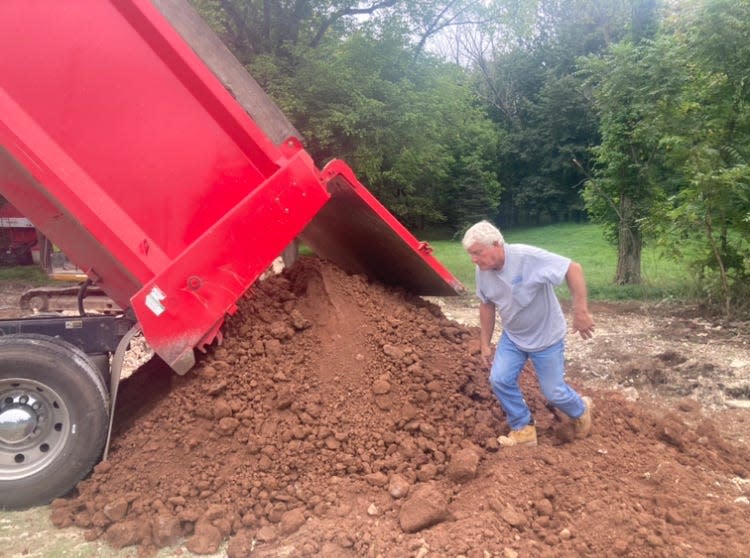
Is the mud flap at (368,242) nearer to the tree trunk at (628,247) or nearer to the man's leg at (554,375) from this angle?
the man's leg at (554,375)

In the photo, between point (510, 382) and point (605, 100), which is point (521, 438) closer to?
point (510, 382)

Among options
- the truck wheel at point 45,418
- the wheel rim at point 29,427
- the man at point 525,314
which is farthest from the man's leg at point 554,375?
the wheel rim at point 29,427

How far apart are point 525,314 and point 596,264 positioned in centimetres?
1488

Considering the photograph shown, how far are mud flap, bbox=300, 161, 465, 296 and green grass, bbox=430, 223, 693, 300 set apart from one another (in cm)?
469

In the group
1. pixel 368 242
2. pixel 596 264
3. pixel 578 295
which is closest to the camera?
pixel 578 295

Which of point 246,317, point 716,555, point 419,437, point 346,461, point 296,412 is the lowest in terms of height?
point 716,555

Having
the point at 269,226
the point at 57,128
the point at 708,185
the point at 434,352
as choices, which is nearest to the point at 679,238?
the point at 708,185

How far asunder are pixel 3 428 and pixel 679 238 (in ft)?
25.1

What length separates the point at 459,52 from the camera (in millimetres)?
35281

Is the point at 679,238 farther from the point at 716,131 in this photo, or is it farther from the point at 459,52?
the point at 459,52

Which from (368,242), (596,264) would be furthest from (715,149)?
(596,264)

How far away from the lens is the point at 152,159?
3918 millimetres

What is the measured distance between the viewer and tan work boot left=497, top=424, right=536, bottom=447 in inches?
163

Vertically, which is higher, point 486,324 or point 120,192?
point 120,192
